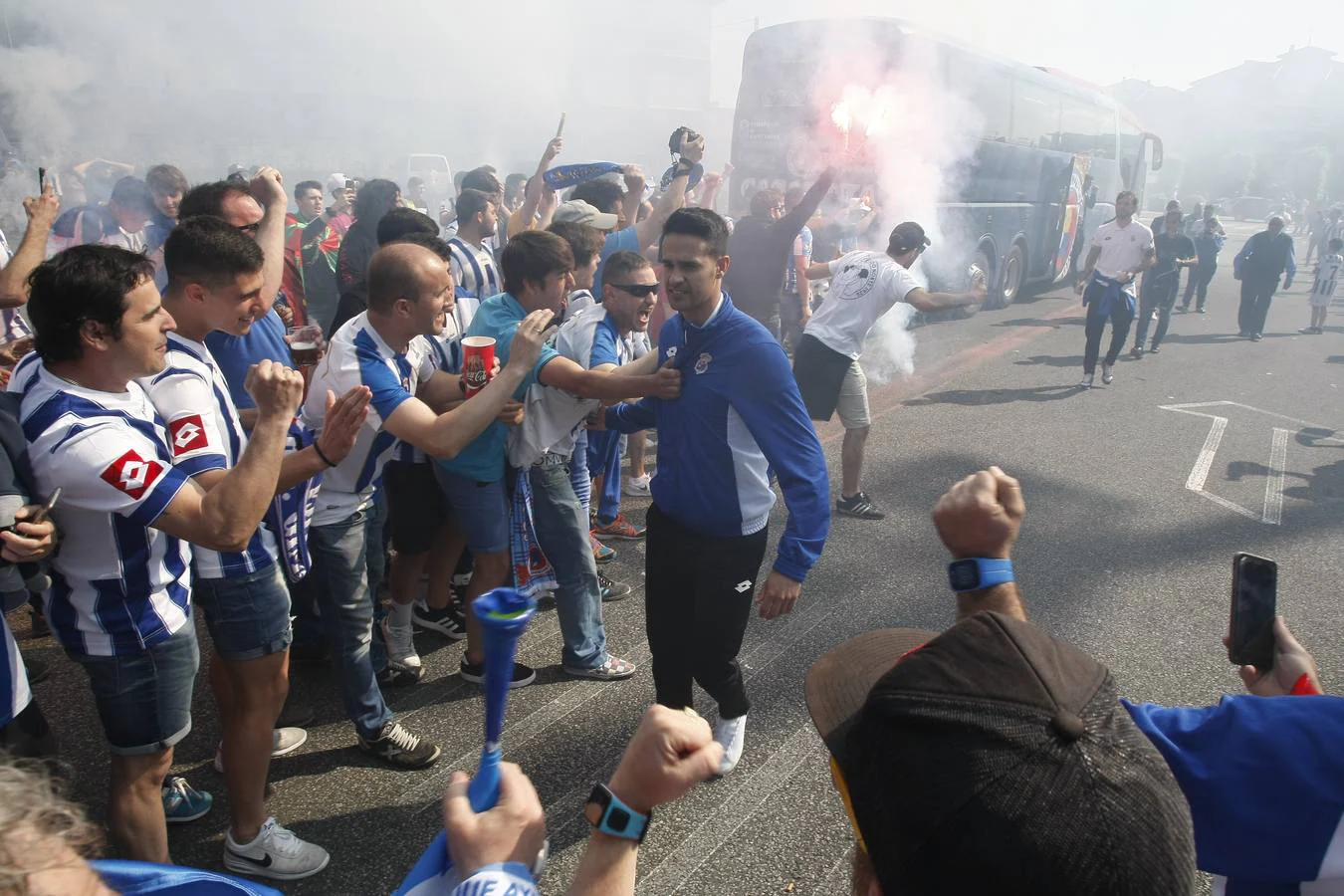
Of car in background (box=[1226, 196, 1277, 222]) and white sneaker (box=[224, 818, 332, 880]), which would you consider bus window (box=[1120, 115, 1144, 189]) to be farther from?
car in background (box=[1226, 196, 1277, 222])

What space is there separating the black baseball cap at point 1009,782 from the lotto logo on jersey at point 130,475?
64.7 inches

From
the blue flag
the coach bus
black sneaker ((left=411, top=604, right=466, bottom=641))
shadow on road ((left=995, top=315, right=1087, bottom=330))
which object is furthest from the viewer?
shadow on road ((left=995, top=315, right=1087, bottom=330))

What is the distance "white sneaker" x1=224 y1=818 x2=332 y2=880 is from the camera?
2.41 metres

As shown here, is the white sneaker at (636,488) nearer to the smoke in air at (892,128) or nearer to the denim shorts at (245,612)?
the denim shorts at (245,612)

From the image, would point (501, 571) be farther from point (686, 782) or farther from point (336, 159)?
point (336, 159)

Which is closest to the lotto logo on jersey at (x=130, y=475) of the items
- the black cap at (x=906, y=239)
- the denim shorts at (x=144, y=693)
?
the denim shorts at (x=144, y=693)

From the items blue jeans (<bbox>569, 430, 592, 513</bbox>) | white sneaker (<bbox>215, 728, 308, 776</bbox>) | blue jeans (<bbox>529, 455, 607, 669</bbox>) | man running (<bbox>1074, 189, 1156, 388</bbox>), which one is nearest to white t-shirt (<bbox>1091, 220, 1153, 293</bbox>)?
man running (<bbox>1074, 189, 1156, 388</bbox>)

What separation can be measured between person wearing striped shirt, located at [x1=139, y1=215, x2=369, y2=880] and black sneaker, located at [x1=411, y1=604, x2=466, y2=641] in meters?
1.39

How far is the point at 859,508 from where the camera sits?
17.5ft

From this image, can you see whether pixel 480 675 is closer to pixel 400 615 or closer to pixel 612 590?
pixel 400 615

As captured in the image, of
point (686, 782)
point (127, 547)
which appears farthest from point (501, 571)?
point (686, 782)

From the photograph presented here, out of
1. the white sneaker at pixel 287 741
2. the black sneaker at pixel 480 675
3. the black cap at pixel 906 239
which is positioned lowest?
the white sneaker at pixel 287 741

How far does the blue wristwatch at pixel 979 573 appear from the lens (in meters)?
1.64

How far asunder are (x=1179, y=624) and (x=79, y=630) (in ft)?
15.0
